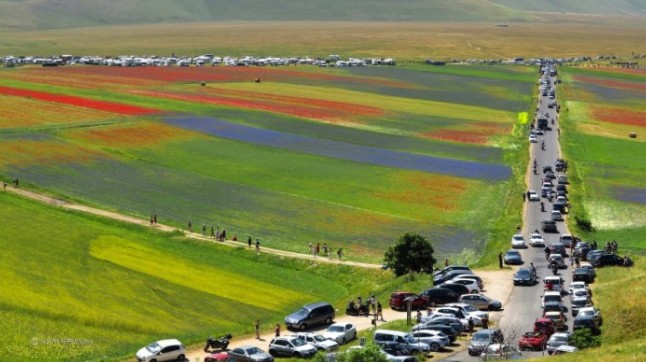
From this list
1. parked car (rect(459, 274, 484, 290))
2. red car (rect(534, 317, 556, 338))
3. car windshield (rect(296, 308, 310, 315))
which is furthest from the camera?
parked car (rect(459, 274, 484, 290))

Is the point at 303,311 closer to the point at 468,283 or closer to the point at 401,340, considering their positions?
the point at 401,340

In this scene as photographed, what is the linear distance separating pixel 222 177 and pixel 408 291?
38.8 metres

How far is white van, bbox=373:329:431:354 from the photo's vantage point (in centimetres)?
4672

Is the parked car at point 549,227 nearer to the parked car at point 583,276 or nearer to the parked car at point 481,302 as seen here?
the parked car at point 583,276

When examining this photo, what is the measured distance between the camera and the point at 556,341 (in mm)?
47469

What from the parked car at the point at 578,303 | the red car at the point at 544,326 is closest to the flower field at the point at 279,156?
the parked car at the point at 578,303

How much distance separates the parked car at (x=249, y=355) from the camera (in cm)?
4669

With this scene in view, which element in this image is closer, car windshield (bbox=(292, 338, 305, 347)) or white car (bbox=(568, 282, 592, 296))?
car windshield (bbox=(292, 338, 305, 347))

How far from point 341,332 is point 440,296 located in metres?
9.70

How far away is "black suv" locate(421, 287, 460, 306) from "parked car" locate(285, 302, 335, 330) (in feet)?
18.4

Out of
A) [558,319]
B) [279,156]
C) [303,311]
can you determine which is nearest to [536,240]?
[558,319]

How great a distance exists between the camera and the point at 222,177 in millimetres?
98000

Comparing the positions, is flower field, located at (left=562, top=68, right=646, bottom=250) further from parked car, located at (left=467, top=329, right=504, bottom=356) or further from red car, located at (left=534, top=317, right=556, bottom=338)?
parked car, located at (left=467, top=329, right=504, bottom=356)

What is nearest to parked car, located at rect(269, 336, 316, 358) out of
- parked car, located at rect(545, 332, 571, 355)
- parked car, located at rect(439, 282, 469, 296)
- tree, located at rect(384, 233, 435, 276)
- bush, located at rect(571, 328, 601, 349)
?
parked car, located at rect(545, 332, 571, 355)
